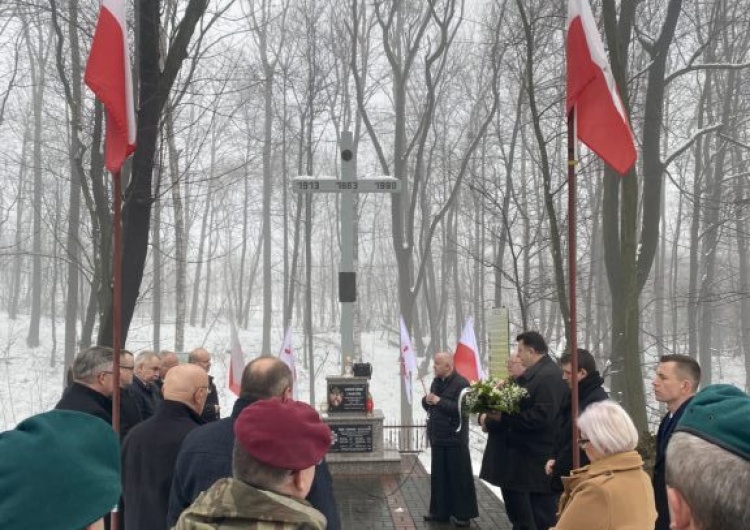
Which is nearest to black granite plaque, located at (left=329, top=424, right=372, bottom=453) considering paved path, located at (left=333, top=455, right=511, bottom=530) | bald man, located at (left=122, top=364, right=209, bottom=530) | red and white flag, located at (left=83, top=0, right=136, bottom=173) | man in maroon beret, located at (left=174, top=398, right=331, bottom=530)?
paved path, located at (left=333, top=455, right=511, bottom=530)

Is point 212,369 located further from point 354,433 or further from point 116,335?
point 116,335

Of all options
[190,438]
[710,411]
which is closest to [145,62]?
[190,438]

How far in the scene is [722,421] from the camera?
5.60ft

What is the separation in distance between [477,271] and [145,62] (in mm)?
26981

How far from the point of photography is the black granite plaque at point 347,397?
1191 centimetres

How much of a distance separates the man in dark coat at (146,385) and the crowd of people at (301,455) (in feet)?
0.06

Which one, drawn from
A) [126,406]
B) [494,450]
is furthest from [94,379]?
[494,450]

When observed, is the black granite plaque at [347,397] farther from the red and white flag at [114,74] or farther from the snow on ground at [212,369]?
the red and white flag at [114,74]

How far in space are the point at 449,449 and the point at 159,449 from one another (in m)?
4.97

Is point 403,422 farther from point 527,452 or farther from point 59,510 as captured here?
point 59,510

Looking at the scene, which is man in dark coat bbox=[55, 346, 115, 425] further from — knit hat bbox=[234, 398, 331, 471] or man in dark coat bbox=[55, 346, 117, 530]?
knit hat bbox=[234, 398, 331, 471]

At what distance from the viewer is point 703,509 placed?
5.40ft

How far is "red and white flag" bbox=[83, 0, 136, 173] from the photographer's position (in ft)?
17.2

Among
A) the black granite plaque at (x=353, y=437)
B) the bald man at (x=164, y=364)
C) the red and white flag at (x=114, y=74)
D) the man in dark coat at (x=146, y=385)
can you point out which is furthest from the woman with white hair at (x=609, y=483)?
the black granite plaque at (x=353, y=437)
